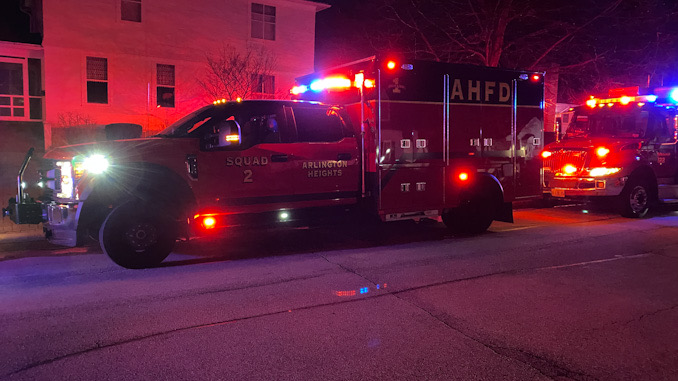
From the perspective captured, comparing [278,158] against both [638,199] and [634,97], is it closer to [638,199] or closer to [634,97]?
[638,199]

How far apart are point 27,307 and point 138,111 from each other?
1544cm

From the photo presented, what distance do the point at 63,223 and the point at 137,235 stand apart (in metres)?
0.85

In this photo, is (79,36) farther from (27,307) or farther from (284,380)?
(284,380)

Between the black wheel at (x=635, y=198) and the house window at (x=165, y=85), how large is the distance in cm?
1574

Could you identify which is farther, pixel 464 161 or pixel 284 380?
pixel 464 161

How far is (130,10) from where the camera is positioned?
62.7 feet

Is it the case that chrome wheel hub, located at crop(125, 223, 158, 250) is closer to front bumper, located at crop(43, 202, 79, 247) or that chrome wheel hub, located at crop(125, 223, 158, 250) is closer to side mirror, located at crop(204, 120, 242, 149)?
front bumper, located at crop(43, 202, 79, 247)

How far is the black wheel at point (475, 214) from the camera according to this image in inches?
357

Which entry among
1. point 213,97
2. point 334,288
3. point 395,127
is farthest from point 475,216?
point 213,97

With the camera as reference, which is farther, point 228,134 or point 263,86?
point 263,86

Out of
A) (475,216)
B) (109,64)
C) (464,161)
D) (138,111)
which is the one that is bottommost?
(475,216)

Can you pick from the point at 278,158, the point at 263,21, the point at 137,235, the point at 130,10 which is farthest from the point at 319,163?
the point at 263,21

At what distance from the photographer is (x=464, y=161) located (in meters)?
8.69

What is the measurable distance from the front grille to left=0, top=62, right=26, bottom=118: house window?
1820 cm
